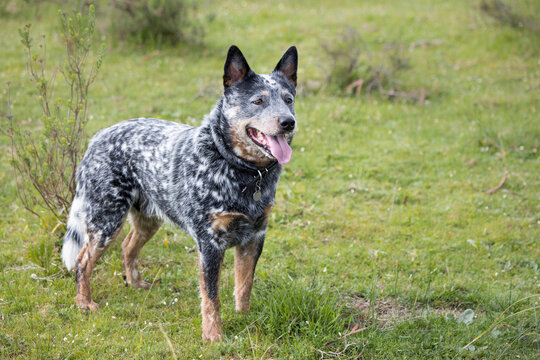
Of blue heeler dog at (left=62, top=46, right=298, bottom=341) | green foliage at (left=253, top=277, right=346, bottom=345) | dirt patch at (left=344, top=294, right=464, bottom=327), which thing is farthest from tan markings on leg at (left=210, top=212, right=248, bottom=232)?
dirt patch at (left=344, top=294, right=464, bottom=327)

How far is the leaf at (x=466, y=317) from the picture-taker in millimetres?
4391

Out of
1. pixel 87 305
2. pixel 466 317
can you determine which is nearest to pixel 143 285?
pixel 87 305

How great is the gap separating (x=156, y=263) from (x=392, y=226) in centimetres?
286

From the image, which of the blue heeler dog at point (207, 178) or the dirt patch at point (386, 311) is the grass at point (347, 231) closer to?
the dirt patch at point (386, 311)

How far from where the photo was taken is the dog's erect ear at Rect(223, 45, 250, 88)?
4.01 meters

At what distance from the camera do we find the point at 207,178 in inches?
161

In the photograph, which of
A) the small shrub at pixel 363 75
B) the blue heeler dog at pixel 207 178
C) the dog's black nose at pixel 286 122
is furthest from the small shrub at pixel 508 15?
the dog's black nose at pixel 286 122

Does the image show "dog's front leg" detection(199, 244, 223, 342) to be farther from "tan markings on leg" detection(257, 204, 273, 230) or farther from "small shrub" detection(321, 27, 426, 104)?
"small shrub" detection(321, 27, 426, 104)

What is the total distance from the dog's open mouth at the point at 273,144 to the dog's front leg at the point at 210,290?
0.90 metres

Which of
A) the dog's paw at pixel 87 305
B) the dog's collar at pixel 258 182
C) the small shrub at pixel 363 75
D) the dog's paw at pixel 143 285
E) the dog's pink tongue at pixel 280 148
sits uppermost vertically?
the dog's pink tongue at pixel 280 148

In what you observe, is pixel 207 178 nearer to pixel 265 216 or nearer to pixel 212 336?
pixel 265 216

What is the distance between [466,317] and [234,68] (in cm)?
296

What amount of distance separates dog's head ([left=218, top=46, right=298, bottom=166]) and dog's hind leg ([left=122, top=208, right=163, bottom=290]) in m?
1.40

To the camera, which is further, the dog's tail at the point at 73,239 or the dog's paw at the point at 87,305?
the dog's tail at the point at 73,239
